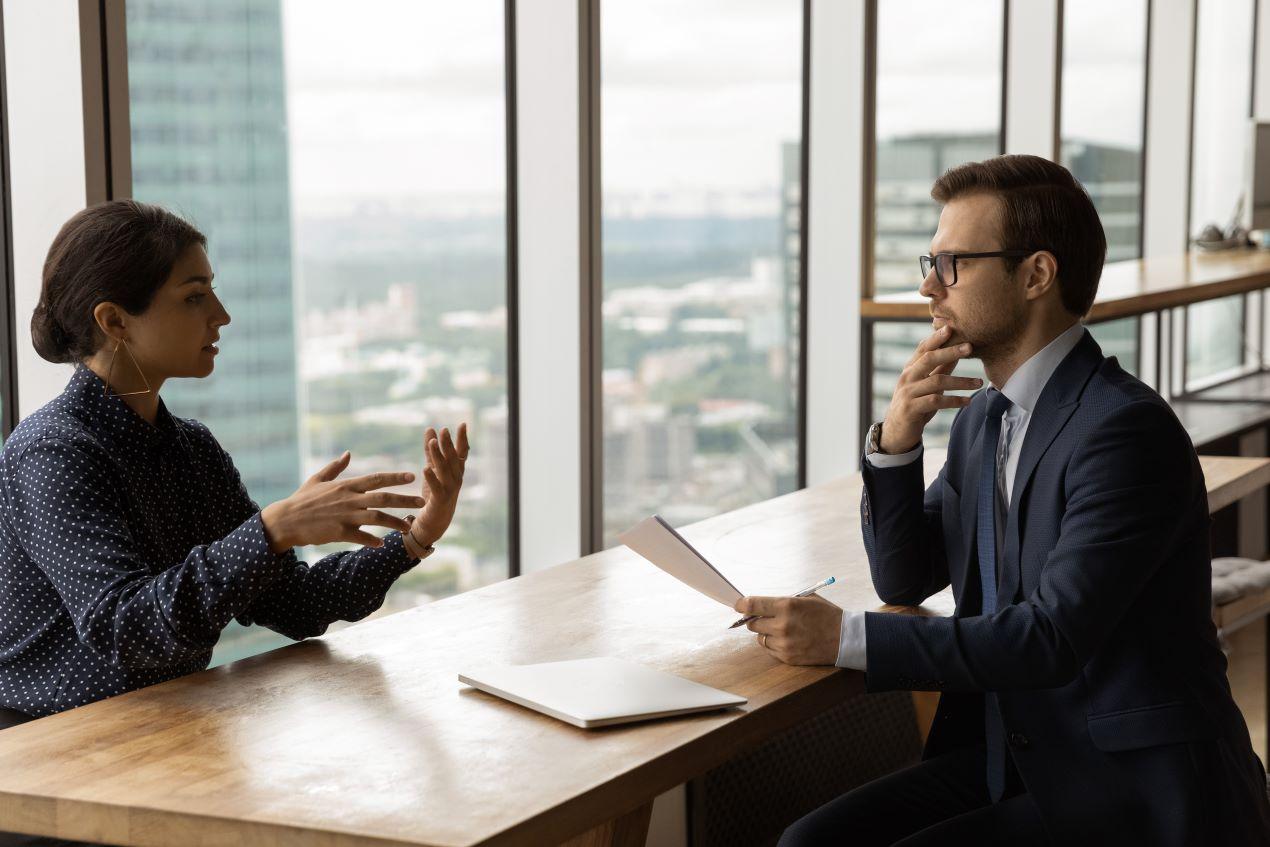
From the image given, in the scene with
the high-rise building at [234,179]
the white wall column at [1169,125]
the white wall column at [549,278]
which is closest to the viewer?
the high-rise building at [234,179]

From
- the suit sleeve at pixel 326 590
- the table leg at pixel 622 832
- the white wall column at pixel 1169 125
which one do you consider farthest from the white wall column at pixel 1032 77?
the table leg at pixel 622 832

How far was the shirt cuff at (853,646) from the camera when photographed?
1723 millimetres

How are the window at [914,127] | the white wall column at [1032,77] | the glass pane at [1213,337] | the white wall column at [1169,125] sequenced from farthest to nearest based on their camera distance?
1. the white wall column at [1169,125]
2. the glass pane at [1213,337]
3. the white wall column at [1032,77]
4. the window at [914,127]

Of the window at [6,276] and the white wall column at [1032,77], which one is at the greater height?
the white wall column at [1032,77]

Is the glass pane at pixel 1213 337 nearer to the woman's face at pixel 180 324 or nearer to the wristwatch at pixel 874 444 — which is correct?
the wristwatch at pixel 874 444

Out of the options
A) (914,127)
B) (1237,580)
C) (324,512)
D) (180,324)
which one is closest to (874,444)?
(324,512)

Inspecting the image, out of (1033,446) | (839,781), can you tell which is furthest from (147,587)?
(839,781)

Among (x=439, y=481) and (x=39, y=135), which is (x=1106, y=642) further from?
(x=39, y=135)

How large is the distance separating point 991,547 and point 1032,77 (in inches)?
165

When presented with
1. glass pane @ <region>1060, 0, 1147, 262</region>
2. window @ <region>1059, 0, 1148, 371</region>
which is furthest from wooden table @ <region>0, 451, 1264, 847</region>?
glass pane @ <region>1060, 0, 1147, 262</region>

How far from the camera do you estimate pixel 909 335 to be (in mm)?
4320

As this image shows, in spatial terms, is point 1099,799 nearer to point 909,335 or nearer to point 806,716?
point 806,716

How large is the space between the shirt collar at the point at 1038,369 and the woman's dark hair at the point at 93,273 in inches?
45.4

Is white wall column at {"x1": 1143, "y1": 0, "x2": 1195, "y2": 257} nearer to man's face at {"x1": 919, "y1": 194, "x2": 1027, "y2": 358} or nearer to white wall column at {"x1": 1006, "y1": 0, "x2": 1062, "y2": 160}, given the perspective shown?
white wall column at {"x1": 1006, "y1": 0, "x2": 1062, "y2": 160}
